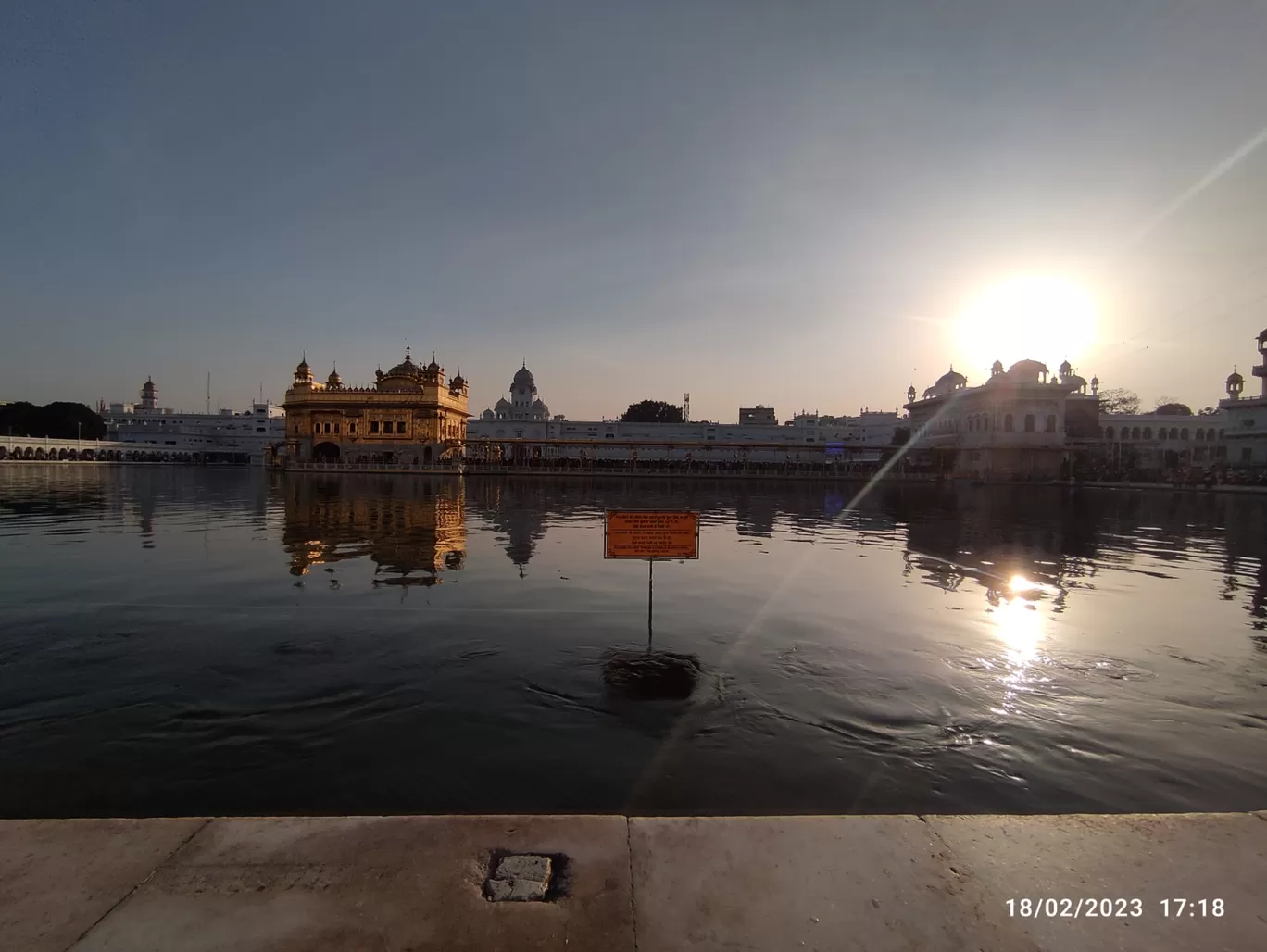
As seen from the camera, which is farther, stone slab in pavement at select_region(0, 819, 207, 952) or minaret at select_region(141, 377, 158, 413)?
minaret at select_region(141, 377, 158, 413)

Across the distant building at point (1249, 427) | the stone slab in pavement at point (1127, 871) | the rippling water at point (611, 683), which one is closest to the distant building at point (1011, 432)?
the distant building at point (1249, 427)

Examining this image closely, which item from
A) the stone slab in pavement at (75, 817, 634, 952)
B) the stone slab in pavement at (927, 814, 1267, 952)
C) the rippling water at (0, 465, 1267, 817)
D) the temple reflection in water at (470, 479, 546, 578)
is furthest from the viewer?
the temple reflection in water at (470, 479, 546, 578)

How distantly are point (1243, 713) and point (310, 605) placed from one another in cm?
1004

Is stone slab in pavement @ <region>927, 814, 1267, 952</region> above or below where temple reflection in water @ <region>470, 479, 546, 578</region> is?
above

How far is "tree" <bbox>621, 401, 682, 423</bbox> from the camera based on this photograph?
388 feet

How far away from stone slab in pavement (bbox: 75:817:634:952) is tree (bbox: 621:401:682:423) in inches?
4492

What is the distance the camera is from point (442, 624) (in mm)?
8016

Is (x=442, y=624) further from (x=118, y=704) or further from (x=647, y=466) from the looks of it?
(x=647, y=466)

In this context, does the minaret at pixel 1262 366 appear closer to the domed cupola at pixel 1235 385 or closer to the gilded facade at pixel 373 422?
the domed cupola at pixel 1235 385

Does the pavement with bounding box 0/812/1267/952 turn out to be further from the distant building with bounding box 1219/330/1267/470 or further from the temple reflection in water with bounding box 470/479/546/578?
the distant building with bounding box 1219/330/1267/470

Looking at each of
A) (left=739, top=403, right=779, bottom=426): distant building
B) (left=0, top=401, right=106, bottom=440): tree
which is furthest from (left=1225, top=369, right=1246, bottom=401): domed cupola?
Result: (left=0, top=401, right=106, bottom=440): tree

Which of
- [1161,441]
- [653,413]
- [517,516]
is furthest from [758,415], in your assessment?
[517,516]

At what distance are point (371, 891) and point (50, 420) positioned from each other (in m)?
127

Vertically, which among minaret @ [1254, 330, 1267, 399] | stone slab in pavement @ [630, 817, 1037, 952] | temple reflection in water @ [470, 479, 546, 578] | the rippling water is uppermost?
minaret @ [1254, 330, 1267, 399]
